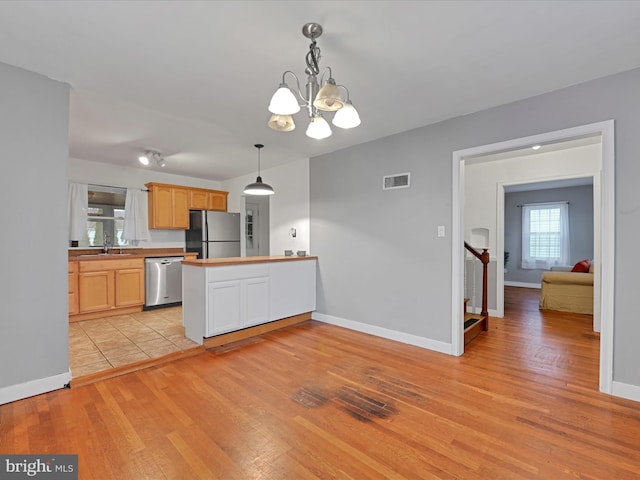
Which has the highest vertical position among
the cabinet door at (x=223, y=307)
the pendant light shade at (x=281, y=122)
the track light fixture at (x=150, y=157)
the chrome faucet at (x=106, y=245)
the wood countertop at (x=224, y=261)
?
the track light fixture at (x=150, y=157)

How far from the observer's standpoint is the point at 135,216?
17.3 feet

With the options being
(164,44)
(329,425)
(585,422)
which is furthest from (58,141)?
(585,422)

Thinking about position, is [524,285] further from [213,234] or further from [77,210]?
[77,210]

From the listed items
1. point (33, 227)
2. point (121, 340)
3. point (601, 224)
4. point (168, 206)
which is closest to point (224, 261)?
point (121, 340)

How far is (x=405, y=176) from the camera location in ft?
11.6

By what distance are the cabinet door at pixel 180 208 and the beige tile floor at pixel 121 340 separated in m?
1.77

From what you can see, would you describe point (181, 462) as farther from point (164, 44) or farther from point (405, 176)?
A: point (405, 176)

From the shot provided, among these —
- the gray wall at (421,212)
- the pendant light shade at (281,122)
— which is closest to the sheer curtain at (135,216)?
the gray wall at (421,212)

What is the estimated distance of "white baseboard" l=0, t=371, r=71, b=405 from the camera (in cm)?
217

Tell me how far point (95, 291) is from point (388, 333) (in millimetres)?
4073

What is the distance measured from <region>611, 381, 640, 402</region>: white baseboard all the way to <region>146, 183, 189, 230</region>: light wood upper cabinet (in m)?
5.99

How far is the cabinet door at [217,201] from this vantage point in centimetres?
602

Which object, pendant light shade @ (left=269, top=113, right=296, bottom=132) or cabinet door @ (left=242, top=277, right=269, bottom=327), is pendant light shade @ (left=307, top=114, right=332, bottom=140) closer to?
pendant light shade @ (left=269, top=113, right=296, bottom=132)

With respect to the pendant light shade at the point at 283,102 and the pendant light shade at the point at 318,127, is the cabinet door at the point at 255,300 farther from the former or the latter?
the pendant light shade at the point at 283,102
